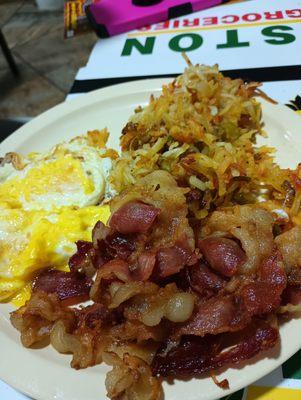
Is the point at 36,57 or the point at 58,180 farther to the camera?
the point at 36,57

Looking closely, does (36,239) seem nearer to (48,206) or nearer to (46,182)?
(48,206)

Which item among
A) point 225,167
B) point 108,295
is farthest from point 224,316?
point 225,167

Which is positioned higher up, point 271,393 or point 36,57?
point 271,393

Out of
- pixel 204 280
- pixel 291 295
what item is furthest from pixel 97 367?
pixel 291 295

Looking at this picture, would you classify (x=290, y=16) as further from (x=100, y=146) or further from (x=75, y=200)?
(x=75, y=200)

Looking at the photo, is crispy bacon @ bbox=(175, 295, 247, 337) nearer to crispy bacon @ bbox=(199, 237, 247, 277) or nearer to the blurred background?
crispy bacon @ bbox=(199, 237, 247, 277)

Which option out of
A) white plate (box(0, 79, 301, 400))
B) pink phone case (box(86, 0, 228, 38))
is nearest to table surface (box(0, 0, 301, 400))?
white plate (box(0, 79, 301, 400))
